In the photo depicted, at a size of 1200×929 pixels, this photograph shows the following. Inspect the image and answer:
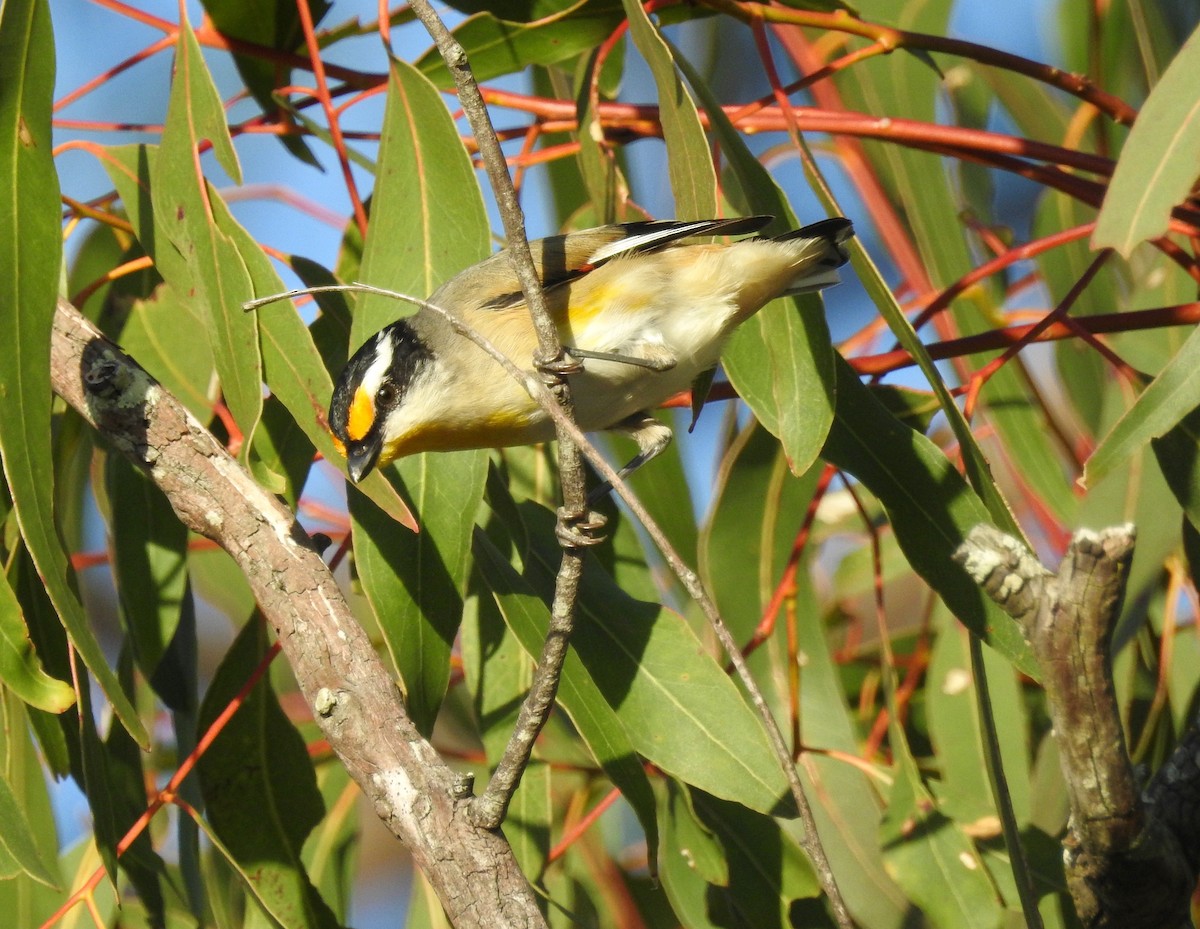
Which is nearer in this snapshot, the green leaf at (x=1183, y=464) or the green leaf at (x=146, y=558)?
the green leaf at (x=1183, y=464)

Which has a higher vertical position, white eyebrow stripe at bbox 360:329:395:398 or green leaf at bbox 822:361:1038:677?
white eyebrow stripe at bbox 360:329:395:398

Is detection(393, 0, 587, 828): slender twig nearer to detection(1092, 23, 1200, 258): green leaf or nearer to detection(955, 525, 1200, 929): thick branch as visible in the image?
detection(955, 525, 1200, 929): thick branch

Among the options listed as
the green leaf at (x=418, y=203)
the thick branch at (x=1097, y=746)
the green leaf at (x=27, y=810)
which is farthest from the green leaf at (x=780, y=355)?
the green leaf at (x=27, y=810)

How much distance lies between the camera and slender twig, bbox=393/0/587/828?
167 centimetres

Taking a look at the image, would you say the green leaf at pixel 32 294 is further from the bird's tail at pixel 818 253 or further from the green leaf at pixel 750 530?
the green leaf at pixel 750 530

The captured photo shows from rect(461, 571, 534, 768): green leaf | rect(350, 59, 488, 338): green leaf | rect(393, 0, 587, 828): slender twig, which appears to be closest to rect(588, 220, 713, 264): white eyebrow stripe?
rect(350, 59, 488, 338): green leaf

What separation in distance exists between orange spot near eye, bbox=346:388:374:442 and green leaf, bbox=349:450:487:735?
13 centimetres

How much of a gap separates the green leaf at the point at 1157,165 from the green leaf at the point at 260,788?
1982 mm

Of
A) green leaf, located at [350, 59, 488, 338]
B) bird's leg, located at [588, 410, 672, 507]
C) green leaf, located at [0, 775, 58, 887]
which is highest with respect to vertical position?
green leaf, located at [350, 59, 488, 338]

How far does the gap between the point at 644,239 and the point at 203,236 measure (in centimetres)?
88

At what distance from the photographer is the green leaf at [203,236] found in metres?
2.28

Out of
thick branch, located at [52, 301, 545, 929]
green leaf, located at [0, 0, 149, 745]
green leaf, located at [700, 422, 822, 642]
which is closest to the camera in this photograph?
thick branch, located at [52, 301, 545, 929]

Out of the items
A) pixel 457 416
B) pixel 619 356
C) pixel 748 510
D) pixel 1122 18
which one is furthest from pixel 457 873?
pixel 1122 18

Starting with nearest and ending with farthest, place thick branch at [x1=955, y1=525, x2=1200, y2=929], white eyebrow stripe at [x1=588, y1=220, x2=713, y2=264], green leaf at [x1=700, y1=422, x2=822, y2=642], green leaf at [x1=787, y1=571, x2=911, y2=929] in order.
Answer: thick branch at [x1=955, y1=525, x2=1200, y2=929] → white eyebrow stripe at [x1=588, y1=220, x2=713, y2=264] → green leaf at [x1=787, y1=571, x2=911, y2=929] → green leaf at [x1=700, y1=422, x2=822, y2=642]
